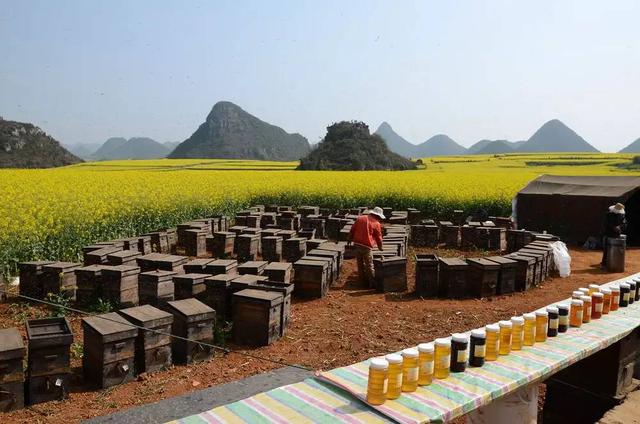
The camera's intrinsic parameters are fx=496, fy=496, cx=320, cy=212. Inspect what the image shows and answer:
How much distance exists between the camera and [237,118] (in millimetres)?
144250

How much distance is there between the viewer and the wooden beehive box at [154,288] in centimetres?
795

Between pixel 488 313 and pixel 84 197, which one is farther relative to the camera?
pixel 84 197

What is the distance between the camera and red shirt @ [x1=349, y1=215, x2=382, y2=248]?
1041 cm

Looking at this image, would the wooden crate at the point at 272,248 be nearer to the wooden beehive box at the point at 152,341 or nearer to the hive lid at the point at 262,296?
the hive lid at the point at 262,296

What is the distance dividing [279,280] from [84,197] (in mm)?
8926

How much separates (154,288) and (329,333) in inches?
114

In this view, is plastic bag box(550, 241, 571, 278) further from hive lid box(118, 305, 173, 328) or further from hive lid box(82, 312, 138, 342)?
hive lid box(82, 312, 138, 342)

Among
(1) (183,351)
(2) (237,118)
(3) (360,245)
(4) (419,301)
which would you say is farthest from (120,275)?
(2) (237,118)

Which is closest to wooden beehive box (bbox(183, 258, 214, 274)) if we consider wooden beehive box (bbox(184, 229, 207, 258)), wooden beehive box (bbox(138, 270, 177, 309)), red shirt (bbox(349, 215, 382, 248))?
wooden beehive box (bbox(138, 270, 177, 309))

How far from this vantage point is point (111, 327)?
556 cm

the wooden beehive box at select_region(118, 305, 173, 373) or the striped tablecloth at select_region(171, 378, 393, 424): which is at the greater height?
the striped tablecloth at select_region(171, 378, 393, 424)

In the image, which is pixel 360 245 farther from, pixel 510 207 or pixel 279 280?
pixel 510 207

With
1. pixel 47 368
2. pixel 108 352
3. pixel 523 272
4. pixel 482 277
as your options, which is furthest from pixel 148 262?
pixel 523 272

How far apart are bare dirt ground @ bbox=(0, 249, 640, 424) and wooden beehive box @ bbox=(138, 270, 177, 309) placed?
1.05 metres
